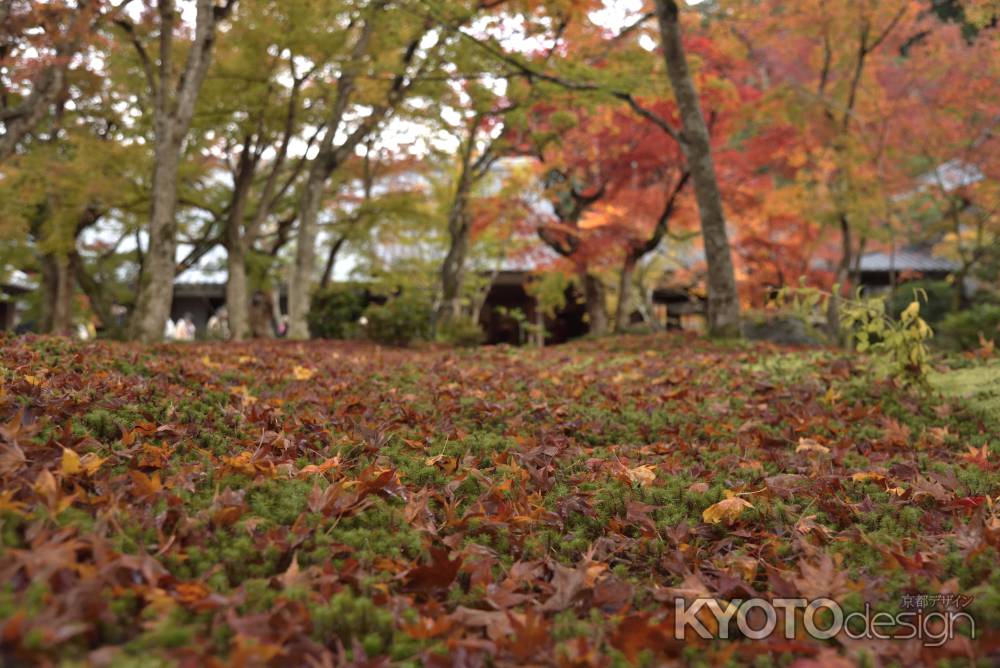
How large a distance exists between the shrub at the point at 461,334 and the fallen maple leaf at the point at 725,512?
10.2 metres

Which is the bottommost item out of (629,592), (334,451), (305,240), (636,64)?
(629,592)

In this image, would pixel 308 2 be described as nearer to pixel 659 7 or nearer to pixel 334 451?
pixel 659 7

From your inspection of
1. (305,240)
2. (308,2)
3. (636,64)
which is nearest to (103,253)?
(305,240)

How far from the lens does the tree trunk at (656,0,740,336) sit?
9.05 m

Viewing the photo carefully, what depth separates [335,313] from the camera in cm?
1291

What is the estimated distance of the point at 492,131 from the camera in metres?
14.3

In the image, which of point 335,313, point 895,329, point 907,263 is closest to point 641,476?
point 895,329

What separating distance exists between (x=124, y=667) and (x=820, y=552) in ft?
6.19

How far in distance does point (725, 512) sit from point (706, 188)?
24.0 feet

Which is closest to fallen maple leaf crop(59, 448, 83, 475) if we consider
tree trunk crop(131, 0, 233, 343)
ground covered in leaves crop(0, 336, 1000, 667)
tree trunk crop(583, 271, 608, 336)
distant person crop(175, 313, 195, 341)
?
ground covered in leaves crop(0, 336, 1000, 667)

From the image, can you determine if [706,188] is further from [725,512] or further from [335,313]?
[725,512]

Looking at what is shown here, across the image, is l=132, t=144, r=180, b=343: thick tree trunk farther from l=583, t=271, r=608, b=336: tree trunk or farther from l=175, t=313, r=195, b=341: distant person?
l=175, t=313, r=195, b=341: distant person

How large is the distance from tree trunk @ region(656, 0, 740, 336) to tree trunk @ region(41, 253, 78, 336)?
1238 centimetres

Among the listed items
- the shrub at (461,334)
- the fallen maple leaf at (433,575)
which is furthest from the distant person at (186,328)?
the fallen maple leaf at (433,575)
